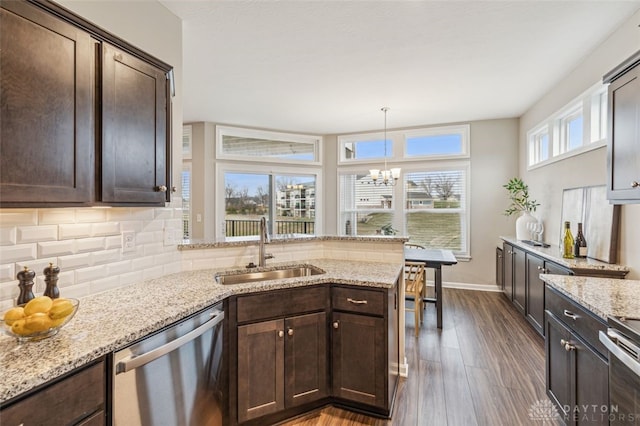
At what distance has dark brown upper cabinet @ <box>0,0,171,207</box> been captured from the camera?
1079 mm

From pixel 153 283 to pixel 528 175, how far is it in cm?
528

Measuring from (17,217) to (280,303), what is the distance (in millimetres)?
1382

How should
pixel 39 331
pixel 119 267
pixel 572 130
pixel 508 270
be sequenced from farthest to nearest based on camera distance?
1. pixel 508 270
2. pixel 572 130
3. pixel 119 267
4. pixel 39 331

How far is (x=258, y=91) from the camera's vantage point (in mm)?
3947

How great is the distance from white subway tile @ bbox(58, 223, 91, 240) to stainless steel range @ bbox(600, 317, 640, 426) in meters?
2.58

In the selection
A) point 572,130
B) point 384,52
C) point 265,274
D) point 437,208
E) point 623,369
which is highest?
point 384,52

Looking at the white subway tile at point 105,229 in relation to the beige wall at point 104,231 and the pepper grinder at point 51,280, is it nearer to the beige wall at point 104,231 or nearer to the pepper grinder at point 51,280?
the beige wall at point 104,231

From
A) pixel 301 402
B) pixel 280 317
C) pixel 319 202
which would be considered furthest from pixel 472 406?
pixel 319 202

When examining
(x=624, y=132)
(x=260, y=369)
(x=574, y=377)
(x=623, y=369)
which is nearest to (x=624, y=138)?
(x=624, y=132)

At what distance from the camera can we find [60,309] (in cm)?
107

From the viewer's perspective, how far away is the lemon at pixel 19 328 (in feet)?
3.30

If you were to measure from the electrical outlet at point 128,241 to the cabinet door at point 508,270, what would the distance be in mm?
4460

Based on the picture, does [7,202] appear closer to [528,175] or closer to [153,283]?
[153,283]

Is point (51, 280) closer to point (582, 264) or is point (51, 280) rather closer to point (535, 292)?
point (582, 264)
